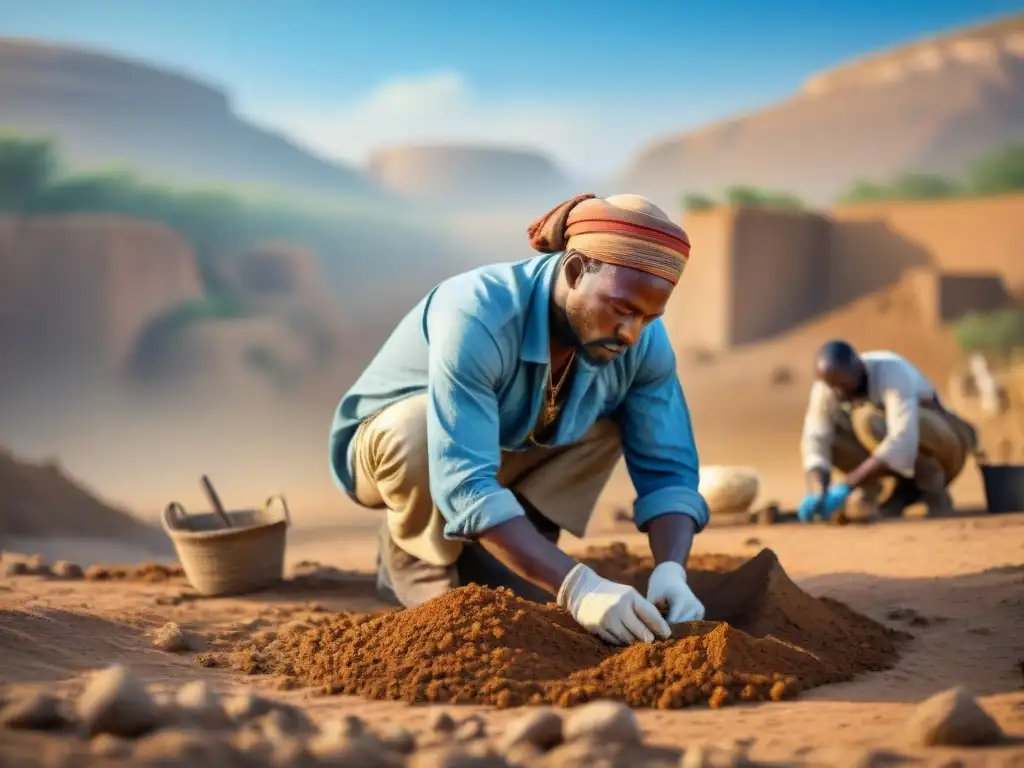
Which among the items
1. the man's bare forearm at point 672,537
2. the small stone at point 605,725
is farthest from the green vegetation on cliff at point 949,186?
the small stone at point 605,725

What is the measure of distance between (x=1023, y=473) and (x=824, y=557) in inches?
63.7

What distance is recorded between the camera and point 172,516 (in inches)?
A: 169

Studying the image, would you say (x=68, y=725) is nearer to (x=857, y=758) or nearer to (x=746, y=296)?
(x=857, y=758)

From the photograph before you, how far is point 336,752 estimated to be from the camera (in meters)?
1.84

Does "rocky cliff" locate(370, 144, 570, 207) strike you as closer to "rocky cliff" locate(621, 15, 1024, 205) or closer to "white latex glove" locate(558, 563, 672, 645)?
"rocky cliff" locate(621, 15, 1024, 205)

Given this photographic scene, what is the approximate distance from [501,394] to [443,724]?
1.20 metres

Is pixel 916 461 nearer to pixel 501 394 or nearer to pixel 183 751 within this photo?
pixel 501 394

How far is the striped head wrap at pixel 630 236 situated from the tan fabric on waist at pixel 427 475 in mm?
759


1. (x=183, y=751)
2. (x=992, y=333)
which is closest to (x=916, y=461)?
(x=183, y=751)

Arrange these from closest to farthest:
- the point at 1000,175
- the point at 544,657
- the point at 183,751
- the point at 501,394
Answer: the point at 183,751 → the point at 544,657 → the point at 501,394 → the point at 1000,175

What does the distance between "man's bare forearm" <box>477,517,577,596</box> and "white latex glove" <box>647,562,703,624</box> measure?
0.32 metres

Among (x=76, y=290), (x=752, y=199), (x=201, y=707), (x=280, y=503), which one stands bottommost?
(x=201, y=707)

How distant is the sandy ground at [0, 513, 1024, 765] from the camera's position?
2314mm

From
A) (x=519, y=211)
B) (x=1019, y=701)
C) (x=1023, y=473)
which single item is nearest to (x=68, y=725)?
(x=1019, y=701)
